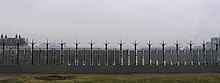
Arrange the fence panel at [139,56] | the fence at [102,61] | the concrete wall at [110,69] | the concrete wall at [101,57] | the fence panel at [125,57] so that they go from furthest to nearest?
1. the fence panel at [139,56]
2. the fence panel at [125,57]
3. the concrete wall at [101,57]
4. the fence at [102,61]
5. the concrete wall at [110,69]

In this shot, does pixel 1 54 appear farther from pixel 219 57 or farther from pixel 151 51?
pixel 219 57

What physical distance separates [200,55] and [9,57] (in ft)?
52.1

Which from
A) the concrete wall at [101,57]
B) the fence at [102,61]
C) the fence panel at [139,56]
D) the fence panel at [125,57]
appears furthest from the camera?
the fence panel at [139,56]

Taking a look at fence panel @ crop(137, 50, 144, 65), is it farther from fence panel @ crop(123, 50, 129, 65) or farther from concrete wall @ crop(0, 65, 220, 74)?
fence panel @ crop(123, 50, 129, 65)

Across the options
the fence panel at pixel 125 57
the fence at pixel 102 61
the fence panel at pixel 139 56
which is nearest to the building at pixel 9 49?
the fence at pixel 102 61

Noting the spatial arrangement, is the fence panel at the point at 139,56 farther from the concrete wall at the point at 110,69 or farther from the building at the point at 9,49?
the building at the point at 9,49

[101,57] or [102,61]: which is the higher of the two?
[101,57]

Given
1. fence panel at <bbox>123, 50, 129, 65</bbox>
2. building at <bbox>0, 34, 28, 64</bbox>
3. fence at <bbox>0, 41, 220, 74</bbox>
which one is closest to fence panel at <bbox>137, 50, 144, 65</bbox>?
fence at <bbox>0, 41, 220, 74</bbox>

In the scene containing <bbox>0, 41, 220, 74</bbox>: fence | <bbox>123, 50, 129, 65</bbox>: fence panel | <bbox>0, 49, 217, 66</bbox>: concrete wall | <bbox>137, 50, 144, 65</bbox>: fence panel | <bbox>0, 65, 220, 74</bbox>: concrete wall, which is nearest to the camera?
<bbox>0, 65, 220, 74</bbox>: concrete wall

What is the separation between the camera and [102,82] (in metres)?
16.4

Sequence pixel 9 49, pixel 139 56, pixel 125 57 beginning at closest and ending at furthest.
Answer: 1. pixel 9 49
2. pixel 125 57
3. pixel 139 56

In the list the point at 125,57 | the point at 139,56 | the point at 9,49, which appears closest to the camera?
the point at 9,49

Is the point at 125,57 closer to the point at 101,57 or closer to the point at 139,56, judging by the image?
the point at 139,56

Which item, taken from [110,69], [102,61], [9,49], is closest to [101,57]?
[102,61]
